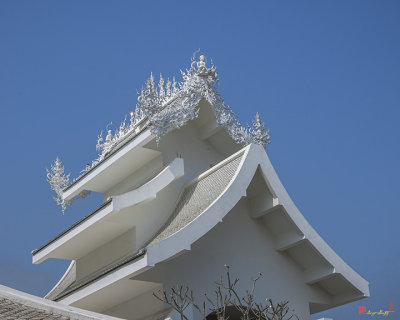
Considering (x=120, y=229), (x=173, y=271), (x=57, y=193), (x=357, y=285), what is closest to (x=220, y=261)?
(x=173, y=271)

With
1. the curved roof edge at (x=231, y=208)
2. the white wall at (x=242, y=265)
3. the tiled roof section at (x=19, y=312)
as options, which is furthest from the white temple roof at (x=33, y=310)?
the white wall at (x=242, y=265)

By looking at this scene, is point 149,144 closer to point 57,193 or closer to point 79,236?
point 79,236

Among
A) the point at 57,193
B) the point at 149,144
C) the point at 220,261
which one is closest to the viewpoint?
the point at 220,261

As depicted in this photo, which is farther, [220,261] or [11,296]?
[220,261]

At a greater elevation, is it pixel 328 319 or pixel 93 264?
pixel 93 264

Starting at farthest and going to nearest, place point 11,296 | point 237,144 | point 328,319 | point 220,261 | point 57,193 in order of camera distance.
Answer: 1. point 57,193
2. point 237,144
3. point 220,261
4. point 328,319
5. point 11,296

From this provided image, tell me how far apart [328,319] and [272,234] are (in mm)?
2274

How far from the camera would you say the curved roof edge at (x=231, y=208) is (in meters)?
9.52

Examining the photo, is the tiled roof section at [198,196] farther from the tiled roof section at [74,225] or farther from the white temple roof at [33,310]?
the white temple roof at [33,310]

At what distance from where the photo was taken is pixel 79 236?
462 inches

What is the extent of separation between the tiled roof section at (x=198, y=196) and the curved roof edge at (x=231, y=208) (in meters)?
0.20

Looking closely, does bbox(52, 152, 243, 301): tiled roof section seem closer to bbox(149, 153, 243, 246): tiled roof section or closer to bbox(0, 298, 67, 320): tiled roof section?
bbox(149, 153, 243, 246): tiled roof section

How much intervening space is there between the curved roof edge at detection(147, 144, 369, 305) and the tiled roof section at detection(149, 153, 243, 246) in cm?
20

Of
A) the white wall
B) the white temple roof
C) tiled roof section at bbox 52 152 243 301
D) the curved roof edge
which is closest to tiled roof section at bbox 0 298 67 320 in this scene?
the white temple roof
